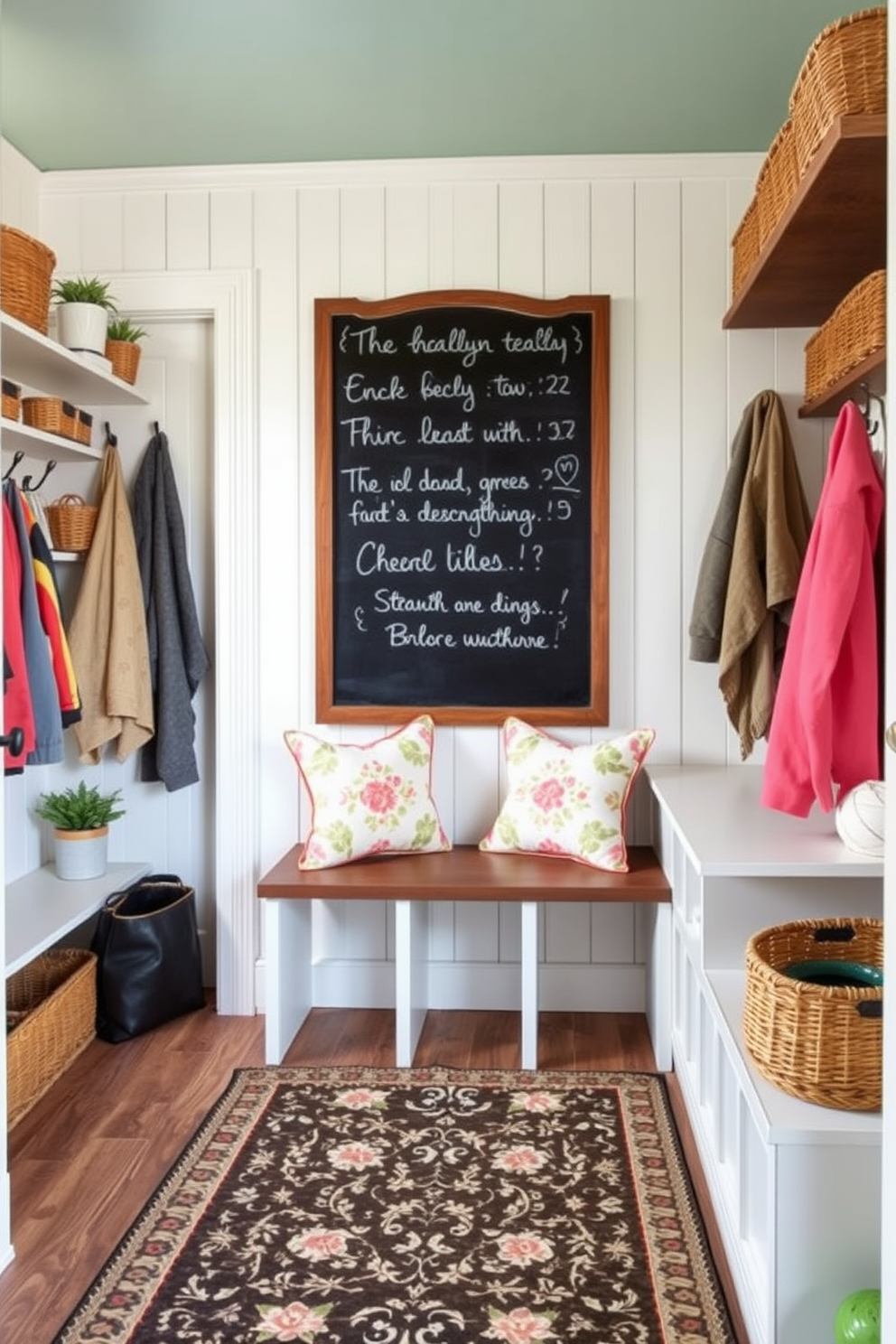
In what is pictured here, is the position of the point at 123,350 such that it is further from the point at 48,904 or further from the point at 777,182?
the point at 777,182

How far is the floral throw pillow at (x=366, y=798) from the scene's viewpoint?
9.33 ft

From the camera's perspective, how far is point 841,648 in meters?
2.02

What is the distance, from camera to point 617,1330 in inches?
66.7

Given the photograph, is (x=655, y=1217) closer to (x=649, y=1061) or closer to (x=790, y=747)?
(x=649, y=1061)

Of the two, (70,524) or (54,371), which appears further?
(70,524)

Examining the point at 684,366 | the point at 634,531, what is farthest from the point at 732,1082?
the point at 684,366

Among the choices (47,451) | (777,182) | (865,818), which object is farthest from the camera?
(47,451)

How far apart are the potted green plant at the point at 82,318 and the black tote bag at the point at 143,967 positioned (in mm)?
1564

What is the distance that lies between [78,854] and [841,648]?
2.15 meters

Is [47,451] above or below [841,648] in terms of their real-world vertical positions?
above

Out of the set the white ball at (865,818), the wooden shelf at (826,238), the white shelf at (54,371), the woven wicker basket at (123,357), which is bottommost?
the white ball at (865,818)

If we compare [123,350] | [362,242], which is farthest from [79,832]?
[362,242]

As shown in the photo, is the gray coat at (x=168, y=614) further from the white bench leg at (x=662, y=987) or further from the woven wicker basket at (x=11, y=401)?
the white bench leg at (x=662, y=987)

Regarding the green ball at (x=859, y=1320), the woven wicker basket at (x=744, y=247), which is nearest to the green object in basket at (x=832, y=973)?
the green ball at (x=859, y=1320)
